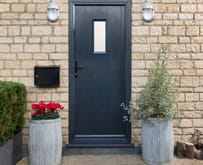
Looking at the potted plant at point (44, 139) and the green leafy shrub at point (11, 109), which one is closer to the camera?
the green leafy shrub at point (11, 109)

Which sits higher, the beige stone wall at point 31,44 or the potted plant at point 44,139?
the beige stone wall at point 31,44

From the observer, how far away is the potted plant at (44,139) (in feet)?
8.10

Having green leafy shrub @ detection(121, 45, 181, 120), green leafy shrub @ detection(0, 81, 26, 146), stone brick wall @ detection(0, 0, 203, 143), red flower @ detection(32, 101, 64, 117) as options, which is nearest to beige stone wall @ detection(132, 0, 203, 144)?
stone brick wall @ detection(0, 0, 203, 143)

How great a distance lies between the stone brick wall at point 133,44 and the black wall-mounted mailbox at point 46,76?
0.09 meters

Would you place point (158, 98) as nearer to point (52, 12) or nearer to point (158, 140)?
point (158, 140)

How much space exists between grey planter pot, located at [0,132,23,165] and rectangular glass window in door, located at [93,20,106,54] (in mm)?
1637

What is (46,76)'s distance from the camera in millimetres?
2982

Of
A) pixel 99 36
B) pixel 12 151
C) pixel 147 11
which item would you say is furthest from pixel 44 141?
pixel 147 11

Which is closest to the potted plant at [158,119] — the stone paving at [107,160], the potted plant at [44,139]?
the stone paving at [107,160]

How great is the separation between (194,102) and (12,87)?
253cm

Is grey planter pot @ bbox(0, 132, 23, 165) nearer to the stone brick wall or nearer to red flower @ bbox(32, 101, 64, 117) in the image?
the stone brick wall

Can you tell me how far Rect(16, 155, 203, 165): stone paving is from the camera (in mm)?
2719

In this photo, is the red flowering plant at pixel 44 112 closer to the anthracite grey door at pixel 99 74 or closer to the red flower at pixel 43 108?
the red flower at pixel 43 108

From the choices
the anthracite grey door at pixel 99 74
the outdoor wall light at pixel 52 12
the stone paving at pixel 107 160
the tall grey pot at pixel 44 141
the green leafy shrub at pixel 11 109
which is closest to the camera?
the green leafy shrub at pixel 11 109
